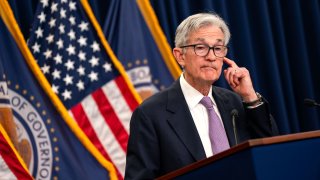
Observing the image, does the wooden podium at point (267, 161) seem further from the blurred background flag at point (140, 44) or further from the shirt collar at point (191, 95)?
the blurred background flag at point (140, 44)

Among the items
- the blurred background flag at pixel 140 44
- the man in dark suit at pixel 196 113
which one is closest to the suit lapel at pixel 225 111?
the man in dark suit at pixel 196 113

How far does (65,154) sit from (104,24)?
1082 millimetres

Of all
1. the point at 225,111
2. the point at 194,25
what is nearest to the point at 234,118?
the point at 225,111

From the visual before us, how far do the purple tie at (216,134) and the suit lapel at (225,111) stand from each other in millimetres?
27

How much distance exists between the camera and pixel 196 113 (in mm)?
2887

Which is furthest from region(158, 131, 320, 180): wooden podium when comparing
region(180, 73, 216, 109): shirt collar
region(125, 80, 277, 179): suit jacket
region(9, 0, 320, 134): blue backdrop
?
region(9, 0, 320, 134): blue backdrop

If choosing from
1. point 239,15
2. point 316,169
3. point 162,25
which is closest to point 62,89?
point 162,25

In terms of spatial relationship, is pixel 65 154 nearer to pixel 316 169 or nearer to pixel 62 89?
pixel 62 89

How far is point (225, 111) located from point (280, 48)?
2958 millimetres

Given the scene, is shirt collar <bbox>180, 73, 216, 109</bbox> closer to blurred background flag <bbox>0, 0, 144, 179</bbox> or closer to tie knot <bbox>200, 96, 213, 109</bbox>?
tie knot <bbox>200, 96, 213, 109</bbox>

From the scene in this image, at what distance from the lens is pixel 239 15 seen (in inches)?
220

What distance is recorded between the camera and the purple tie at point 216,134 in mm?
2770

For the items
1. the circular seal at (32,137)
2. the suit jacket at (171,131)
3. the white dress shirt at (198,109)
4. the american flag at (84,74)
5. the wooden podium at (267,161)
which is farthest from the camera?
the american flag at (84,74)

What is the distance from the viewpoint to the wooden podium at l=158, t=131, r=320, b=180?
2.04 metres
